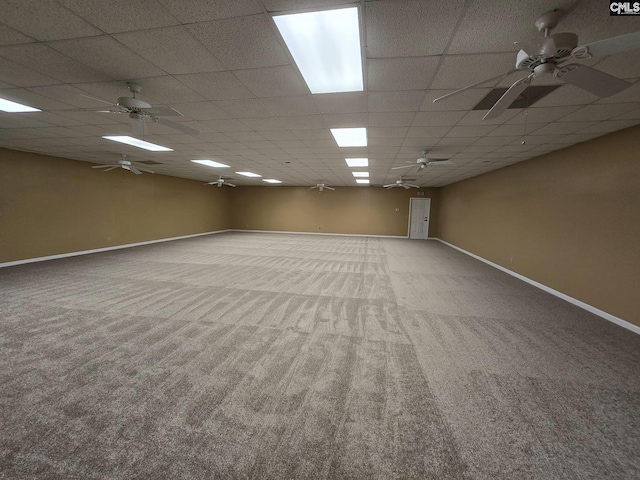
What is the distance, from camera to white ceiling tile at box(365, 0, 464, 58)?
1.63 m

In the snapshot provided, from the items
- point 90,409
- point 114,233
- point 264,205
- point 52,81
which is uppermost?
point 52,81

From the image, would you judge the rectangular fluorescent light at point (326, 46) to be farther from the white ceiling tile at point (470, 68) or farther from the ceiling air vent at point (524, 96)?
the ceiling air vent at point (524, 96)

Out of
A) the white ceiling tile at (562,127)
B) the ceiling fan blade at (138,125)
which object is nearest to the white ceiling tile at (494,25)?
the white ceiling tile at (562,127)

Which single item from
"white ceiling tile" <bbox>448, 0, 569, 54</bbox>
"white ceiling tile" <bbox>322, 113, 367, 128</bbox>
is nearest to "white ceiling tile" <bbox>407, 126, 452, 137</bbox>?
"white ceiling tile" <bbox>322, 113, 367, 128</bbox>

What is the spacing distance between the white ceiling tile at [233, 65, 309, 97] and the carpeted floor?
9.28ft

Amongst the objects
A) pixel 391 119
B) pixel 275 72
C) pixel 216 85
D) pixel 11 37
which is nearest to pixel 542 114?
pixel 391 119

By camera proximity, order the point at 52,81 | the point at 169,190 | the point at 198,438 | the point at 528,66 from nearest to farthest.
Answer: the point at 198,438, the point at 528,66, the point at 52,81, the point at 169,190

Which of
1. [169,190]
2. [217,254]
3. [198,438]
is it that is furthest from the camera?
[169,190]

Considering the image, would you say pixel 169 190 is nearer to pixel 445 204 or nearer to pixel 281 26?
pixel 281 26

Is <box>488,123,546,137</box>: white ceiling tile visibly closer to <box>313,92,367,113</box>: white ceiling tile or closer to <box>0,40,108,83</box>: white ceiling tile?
<box>313,92,367,113</box>: white ceiling tile

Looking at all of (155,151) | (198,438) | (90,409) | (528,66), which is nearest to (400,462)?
(198,438)

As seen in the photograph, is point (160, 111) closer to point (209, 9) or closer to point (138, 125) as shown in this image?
point (138, 125)

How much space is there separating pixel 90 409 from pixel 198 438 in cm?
94

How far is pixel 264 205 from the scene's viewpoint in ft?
45.4
